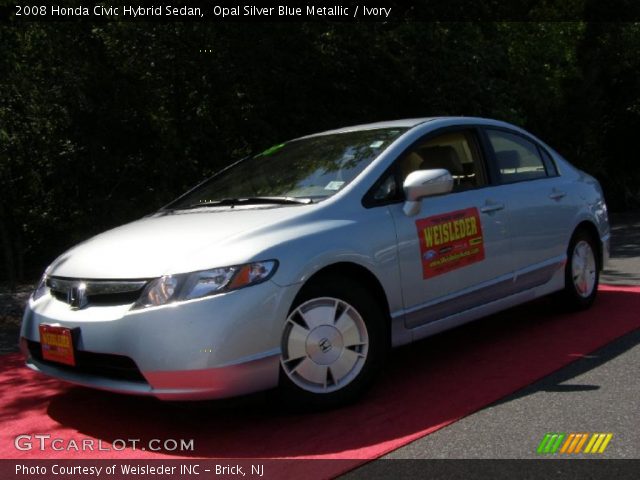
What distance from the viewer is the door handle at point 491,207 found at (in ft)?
16.9

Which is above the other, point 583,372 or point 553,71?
point 553,71

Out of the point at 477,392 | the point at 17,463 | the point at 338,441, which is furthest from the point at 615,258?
the point at 17,463

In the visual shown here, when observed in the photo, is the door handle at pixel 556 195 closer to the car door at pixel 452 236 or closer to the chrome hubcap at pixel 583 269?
the chrome hubcap at pixel 583 269

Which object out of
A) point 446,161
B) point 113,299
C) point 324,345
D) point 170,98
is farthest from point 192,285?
point 170,98

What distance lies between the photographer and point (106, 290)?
3.91m

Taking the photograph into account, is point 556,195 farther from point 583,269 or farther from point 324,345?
point 324,345

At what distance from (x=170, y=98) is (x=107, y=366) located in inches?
298

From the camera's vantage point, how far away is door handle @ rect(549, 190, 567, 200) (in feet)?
19.3

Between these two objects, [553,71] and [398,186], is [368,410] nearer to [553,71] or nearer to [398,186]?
[398,186]

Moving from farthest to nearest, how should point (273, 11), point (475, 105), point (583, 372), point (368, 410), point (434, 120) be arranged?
1. point (475, 105)
2. point (273, 11)
3. point (434, 120)
4. point (583, 372)
5. point (368, 410)

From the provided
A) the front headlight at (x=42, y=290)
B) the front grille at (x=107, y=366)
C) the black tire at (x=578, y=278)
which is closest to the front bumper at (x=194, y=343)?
the front grille at (x=107, y=366)

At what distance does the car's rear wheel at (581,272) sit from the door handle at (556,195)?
0.37 m

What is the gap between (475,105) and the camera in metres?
12.7

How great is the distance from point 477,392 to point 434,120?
1.91m
